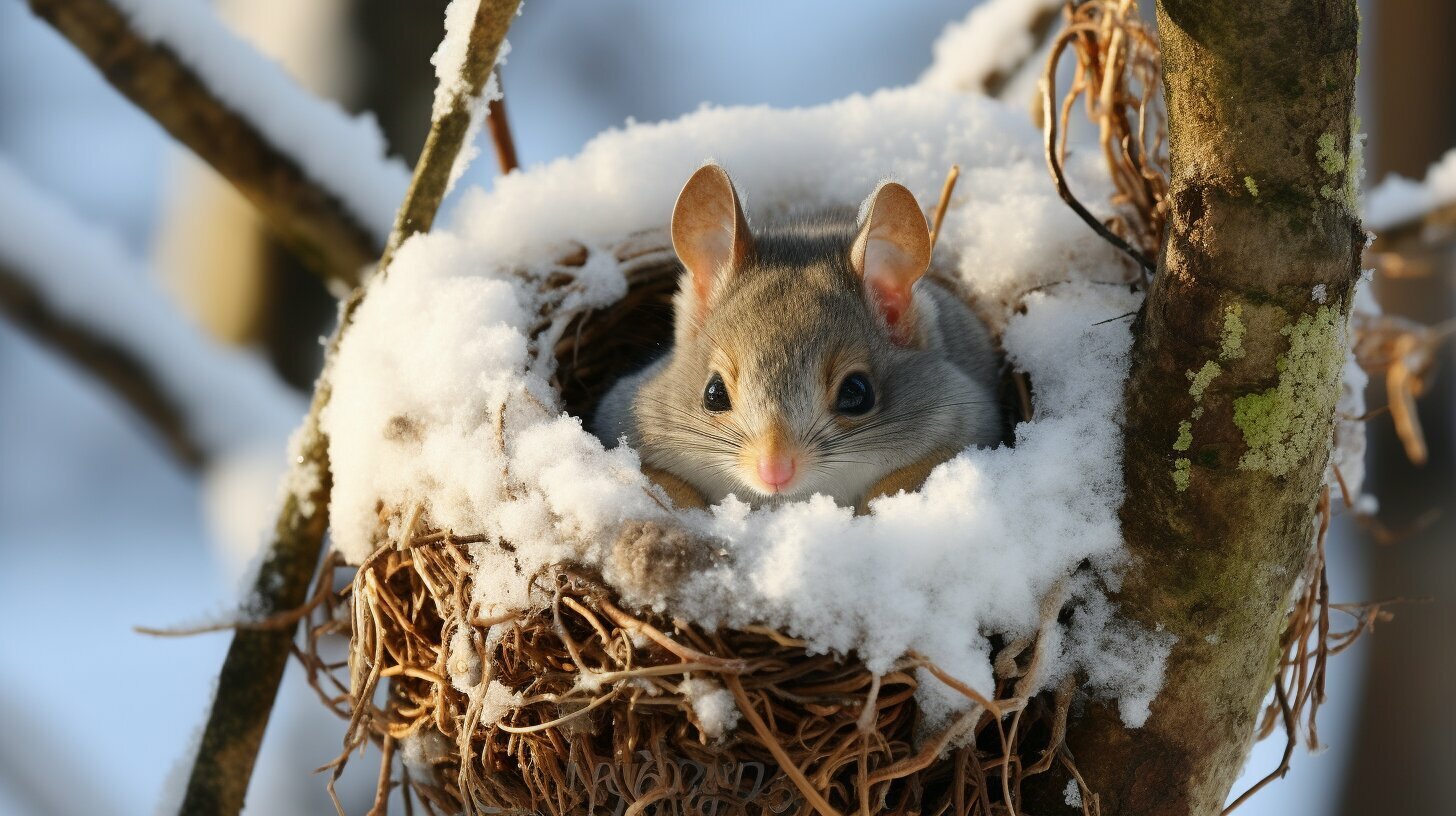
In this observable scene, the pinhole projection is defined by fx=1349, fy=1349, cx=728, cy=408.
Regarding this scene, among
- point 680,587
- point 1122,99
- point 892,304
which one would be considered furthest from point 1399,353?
point 680,587

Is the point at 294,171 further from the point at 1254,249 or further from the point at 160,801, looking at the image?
the point at 1254,249

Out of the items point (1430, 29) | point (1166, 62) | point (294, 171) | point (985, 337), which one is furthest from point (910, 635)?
point (1430, 29)

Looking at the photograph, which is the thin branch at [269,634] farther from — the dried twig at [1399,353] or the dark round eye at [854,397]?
the dried twig at [1399,353]

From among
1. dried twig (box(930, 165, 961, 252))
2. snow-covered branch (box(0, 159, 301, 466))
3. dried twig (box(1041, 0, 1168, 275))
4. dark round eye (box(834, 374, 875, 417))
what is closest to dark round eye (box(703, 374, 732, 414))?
dark round eye (box(834, 374, 875, 417))

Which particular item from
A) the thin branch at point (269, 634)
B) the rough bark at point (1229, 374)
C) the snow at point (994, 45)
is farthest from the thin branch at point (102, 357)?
the rough bark at point (1229, 374)

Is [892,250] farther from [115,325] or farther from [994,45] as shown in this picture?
[115,325]

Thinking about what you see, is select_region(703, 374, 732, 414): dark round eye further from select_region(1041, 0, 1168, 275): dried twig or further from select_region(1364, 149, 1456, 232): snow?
select_region(1364, 149, 1456, 232): snow
